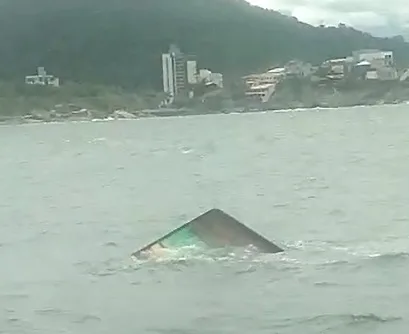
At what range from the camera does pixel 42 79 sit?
115m

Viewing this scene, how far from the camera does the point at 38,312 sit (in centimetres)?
1468

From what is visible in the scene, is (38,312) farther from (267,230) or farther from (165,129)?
(165,129)

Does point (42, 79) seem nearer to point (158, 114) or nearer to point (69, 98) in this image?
point (69, 98)

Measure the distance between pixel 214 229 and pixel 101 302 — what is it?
408cm

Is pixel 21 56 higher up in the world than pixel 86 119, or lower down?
higher up

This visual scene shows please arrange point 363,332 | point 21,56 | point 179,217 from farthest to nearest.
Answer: point 21,56 → point 179,217 → point 363,332

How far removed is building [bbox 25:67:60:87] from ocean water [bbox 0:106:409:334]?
5039cm

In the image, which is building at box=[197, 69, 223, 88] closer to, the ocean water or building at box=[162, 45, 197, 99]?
building at box=[162, 45, 197, 99]

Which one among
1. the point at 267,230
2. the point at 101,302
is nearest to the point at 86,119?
the point at 267,230

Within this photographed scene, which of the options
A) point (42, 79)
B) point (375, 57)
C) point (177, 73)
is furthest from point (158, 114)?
point (375, 57)

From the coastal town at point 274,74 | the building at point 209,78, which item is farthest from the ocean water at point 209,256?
the building at point 209,78

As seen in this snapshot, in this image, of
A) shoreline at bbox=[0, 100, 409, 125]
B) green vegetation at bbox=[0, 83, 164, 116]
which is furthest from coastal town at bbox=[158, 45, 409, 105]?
shoreline at bbox=[0, 100, 409, 125]

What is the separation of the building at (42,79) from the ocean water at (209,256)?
50.4m

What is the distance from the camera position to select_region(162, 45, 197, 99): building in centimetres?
11744
